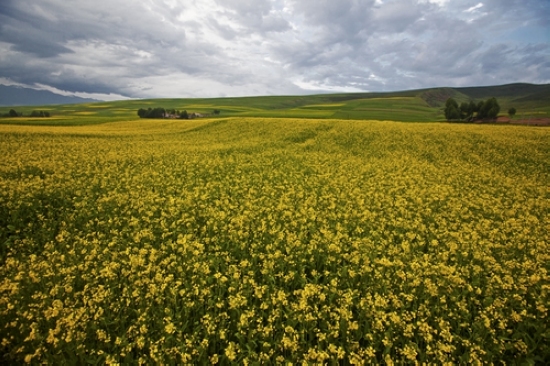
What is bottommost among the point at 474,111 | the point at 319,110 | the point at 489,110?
the point at 474,111

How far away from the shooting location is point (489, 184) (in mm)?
14984

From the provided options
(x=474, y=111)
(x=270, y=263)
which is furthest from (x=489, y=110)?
(x=270, y=263)

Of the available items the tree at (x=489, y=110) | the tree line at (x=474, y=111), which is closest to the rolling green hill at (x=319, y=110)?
the tree line at (x=474, y=111)

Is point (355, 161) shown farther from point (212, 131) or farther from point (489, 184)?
point (212, 131)

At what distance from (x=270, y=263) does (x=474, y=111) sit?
69.2 m

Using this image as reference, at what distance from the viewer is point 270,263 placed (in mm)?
6879

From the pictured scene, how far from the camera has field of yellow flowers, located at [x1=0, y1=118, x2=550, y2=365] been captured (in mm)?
5207

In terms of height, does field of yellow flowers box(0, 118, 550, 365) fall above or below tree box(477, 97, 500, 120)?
below

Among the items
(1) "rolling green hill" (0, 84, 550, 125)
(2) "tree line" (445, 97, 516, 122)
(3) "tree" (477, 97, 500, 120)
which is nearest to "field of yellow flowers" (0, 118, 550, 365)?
(3) "tree" (477, 97, 500, 120)

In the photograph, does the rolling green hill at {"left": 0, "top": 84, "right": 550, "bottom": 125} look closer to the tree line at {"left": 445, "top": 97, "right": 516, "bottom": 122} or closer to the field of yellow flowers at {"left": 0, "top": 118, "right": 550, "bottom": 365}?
the tree line at {"left": 445, "top": 97, "right": 516, "bottom": 122}

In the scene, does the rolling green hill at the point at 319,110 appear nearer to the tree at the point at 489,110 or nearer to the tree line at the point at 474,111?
the tree line at the point at 474,111

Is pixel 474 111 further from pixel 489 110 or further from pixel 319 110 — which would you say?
pixel 319 110

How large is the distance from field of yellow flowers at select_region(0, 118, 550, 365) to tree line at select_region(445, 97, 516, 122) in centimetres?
4591

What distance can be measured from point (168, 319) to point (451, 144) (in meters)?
27.1
